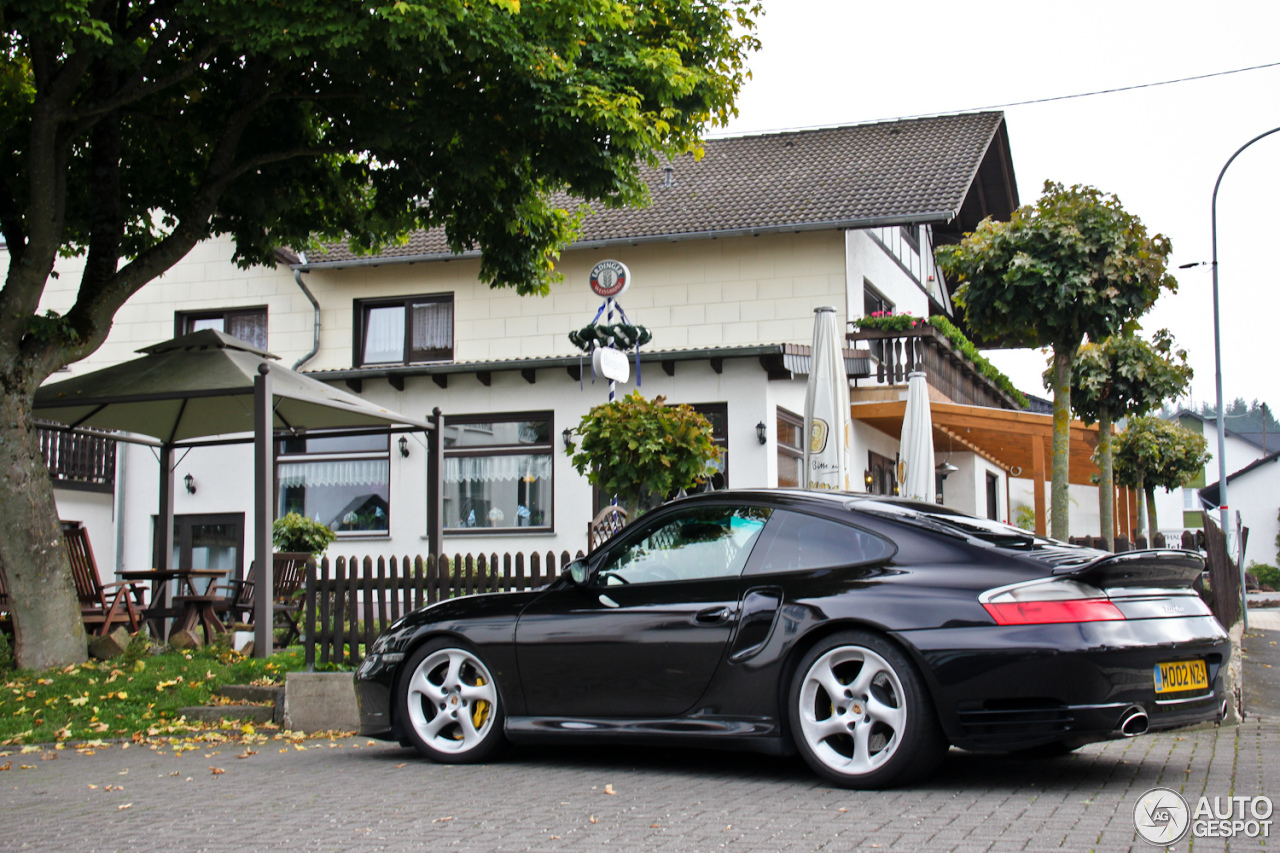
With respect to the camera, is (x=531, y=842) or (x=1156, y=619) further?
(x=1156, y=619)

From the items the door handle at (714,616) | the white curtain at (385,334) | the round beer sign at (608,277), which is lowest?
the door handle at (714,616)

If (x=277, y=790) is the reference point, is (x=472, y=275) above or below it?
above

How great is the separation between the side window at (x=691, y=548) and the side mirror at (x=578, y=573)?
7 cm

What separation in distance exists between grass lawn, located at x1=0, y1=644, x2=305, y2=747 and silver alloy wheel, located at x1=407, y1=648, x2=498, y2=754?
7.22 ft

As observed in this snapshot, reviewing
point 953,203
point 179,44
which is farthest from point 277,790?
point 953,203

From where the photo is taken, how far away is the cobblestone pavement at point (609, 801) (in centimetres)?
450

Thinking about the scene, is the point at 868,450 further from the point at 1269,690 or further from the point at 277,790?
the point at 277,790

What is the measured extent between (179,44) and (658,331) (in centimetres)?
1207

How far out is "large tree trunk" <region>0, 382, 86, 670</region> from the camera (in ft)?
33.0

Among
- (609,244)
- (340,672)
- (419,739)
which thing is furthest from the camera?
(609,244)

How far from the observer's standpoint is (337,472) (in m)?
21.1

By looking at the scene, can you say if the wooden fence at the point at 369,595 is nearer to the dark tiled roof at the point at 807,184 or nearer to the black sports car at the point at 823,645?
the black sports car at the point at 823,645

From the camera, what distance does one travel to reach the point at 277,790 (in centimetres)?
593

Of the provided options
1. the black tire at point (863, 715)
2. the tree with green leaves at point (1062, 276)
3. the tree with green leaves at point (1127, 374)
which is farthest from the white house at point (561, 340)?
the black tire at point (863, 715)
